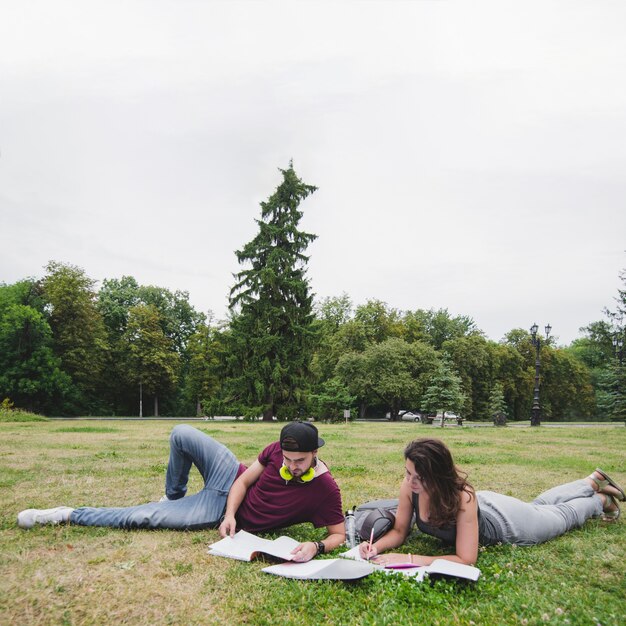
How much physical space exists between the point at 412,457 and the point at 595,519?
300 centimetres

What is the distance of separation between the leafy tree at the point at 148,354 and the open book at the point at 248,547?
4337 cm

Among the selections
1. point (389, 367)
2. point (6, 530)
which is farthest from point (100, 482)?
point (389, 367)

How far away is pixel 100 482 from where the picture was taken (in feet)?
23.9

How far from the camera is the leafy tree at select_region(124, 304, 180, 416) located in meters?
45.5

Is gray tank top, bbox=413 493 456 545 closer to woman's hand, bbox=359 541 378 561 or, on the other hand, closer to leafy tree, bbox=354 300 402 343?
woman's hand, bbox=359 541 378 561

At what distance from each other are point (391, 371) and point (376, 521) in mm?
37858

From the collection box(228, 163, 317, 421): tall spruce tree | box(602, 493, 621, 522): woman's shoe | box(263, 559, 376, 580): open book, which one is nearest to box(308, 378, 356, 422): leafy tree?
box(228, 163, 317, 421): tall spruce tree

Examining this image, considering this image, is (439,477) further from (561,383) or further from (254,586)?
(561,383)

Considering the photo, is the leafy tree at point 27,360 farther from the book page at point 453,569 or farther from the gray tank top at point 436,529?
the book page at point 453,569

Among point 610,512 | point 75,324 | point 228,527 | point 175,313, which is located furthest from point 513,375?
point 228,527

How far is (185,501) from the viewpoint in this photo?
186 inches

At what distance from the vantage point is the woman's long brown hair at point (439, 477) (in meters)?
3.56

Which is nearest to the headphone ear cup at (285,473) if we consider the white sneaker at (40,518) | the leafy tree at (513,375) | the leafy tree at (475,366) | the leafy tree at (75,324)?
the white sneaker at (40,518)

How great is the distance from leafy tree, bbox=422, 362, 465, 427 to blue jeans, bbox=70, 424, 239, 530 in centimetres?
2294
